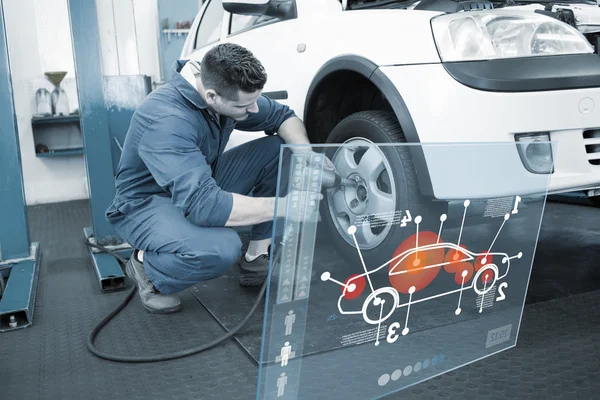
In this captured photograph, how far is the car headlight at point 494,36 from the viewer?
150 cm

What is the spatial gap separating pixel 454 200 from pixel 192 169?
2.34 ft

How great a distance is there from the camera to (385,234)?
110 cm

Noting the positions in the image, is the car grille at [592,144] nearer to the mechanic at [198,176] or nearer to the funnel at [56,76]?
the mechanic at [198,176]

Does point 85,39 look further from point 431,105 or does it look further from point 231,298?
point 431,105

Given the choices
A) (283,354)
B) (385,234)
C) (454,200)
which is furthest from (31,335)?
(454,200)

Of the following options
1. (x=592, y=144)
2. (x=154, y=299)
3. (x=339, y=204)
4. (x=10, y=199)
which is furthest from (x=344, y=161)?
(x=10, y=199)

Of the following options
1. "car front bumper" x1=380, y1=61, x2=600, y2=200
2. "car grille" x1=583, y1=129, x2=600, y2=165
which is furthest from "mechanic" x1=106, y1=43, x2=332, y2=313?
"car grille" x1=583, y1=129, x2=600, y2=165

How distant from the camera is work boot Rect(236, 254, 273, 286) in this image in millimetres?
1990

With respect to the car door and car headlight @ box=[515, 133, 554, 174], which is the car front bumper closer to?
car headlight @ box=[515, 133, 554, 174]

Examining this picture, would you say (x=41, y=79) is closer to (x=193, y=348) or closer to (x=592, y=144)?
(x=193, y=348)

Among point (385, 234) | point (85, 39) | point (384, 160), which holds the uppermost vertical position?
point (85, 39)

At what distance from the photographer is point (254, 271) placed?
79.4 inches

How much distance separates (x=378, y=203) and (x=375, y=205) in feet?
0.04

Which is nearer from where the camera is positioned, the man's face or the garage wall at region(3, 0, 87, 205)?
the man's face
